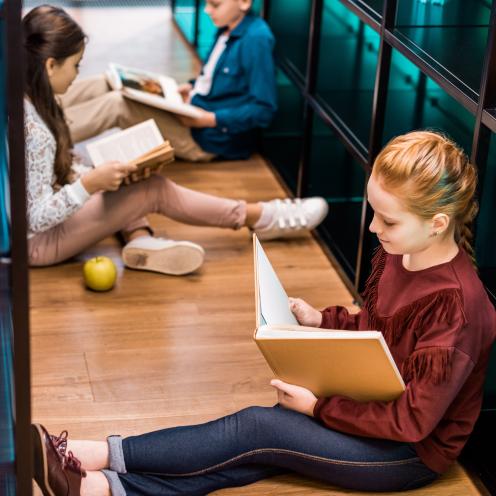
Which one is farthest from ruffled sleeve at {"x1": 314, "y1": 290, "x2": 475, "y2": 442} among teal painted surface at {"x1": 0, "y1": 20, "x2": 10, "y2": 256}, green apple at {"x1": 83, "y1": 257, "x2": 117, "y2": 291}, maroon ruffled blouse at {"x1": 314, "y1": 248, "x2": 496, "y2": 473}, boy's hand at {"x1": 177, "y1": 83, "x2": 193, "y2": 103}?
boy's hand at {"x1": 177, "y1": 83, "x2": 193, "y2": 103}

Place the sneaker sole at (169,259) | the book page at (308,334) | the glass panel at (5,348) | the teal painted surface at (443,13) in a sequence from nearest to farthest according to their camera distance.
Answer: the glass panel at (5,348) → the book page at (308,334) → the teal painted surface at (443,13) → the sneaker sole at (169,259)

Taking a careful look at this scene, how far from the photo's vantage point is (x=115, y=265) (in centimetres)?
303

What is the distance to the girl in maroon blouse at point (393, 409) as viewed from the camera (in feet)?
6.19

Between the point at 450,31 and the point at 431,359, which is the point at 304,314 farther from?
the point at 450,31

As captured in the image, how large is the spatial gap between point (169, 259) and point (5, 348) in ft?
4.54

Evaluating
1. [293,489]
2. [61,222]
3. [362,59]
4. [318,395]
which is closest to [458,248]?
[318,395]

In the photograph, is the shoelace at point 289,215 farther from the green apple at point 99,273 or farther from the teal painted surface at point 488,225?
the teal painted surface at point 488,225

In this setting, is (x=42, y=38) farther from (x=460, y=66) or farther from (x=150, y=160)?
(x=460, y=66)

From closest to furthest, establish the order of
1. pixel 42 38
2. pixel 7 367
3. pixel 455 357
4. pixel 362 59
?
pixel 7 367, pixel 455 357, pixel 42 38, pixel 362 59

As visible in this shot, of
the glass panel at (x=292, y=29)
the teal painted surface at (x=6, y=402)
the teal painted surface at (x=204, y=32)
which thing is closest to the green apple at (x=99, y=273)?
the glass panel at (x=292, y=29)

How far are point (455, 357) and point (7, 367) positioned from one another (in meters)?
0.80

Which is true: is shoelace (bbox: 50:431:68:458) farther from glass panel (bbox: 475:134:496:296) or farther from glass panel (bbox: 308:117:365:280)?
glass panel (bbox: 308:117:365:280)

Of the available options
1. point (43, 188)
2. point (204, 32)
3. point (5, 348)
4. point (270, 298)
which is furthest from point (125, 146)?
point (204, 32)

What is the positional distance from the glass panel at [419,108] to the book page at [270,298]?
79 cm
